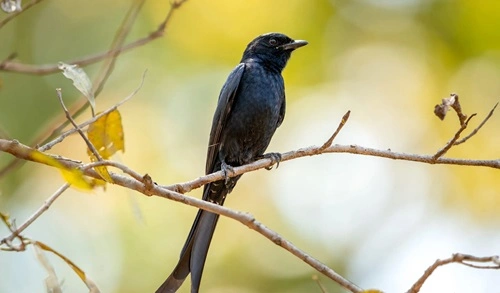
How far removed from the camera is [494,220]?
704 centimetres

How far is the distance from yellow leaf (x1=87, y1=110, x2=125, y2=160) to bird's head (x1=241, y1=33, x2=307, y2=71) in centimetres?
200

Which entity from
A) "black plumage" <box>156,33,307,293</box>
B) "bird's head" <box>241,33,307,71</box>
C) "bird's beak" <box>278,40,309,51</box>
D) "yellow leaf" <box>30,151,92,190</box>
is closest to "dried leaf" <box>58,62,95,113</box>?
"yellow leaf" <box>30,151,92,190</box>

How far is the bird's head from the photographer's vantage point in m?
4.84

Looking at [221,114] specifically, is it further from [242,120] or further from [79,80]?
[79,80]

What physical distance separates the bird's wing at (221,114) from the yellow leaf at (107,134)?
4.59 feet

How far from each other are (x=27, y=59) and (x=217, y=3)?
6.30 ft

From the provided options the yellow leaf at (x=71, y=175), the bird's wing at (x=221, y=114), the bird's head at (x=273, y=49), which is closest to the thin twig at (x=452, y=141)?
the yellow leaf at (x=71, y=175)

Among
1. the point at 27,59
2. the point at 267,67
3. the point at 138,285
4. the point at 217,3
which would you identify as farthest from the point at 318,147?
the point at 27,59

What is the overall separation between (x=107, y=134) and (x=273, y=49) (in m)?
2.21

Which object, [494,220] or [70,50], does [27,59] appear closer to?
[70,50]

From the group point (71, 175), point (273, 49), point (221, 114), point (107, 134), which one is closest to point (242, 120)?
point (221, 114)

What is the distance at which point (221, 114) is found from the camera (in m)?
4.48

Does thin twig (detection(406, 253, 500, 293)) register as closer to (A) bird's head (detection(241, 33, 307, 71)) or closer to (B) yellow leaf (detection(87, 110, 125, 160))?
(B) yellow leaf (detection(87, 110, 125, 160))

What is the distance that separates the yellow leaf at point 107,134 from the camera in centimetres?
291
